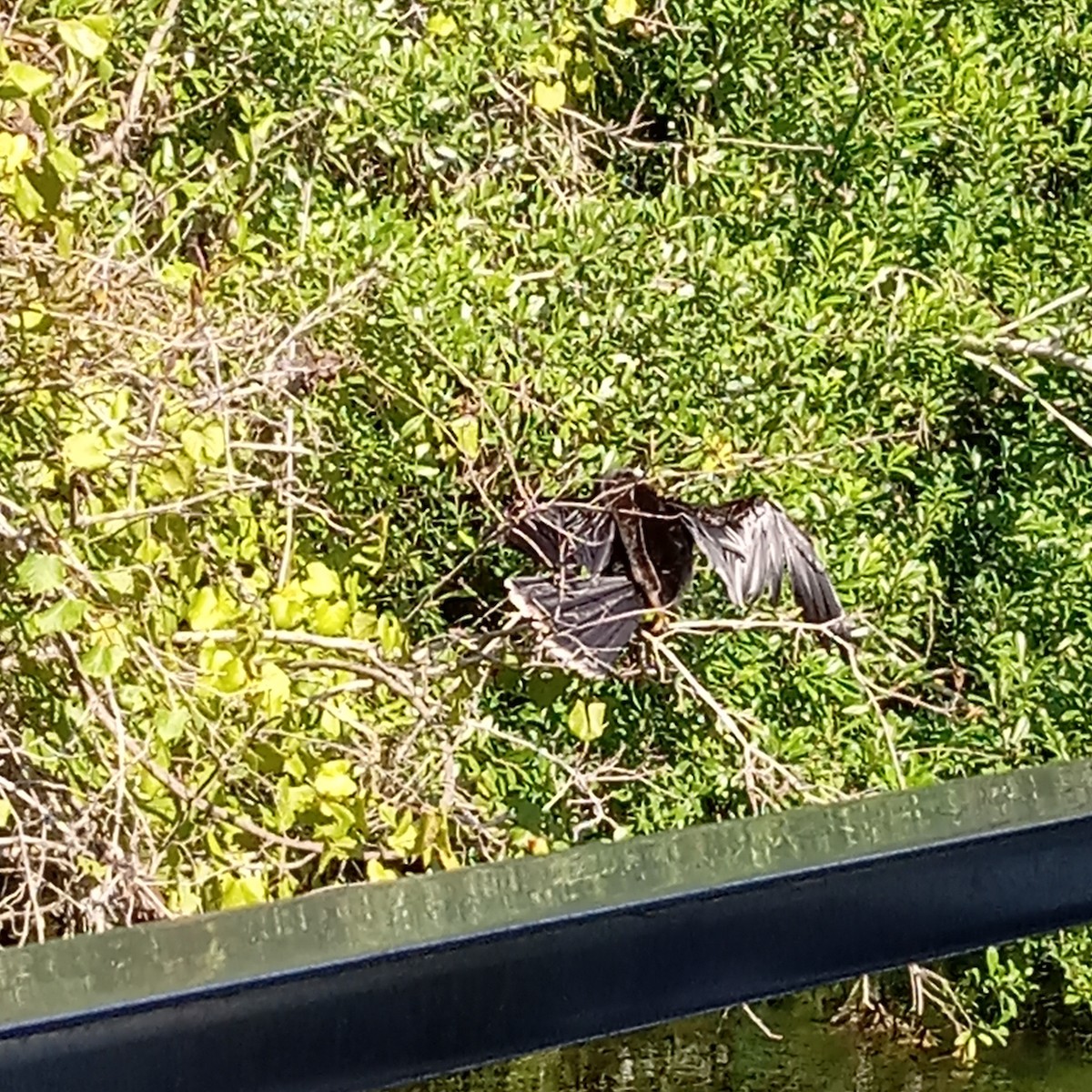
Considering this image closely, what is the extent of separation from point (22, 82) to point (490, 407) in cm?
74

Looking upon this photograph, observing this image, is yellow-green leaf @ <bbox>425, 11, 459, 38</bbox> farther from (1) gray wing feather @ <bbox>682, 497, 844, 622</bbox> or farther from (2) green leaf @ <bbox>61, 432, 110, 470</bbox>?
(2) green leaf @ <bbox>61, 432, 110, 470</bbox>

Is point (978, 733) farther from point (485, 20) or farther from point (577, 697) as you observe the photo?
point (485, 20)

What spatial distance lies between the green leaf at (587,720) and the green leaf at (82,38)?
952 mm

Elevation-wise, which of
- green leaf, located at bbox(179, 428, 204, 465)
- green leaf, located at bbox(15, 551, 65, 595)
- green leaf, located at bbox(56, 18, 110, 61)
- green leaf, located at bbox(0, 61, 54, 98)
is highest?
green leaf, located at bbox(56, 18, 110, 61)

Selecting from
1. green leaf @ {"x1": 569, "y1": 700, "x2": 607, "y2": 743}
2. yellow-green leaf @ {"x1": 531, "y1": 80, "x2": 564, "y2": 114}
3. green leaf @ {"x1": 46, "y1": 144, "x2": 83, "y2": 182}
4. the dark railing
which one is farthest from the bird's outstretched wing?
the dark railing

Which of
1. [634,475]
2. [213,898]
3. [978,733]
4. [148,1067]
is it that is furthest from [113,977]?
[978,733]

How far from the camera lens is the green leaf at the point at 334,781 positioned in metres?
1.77

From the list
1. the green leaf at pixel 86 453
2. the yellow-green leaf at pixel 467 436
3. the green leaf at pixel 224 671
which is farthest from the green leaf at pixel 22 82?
the yellow-green leaf at pixel 467 436

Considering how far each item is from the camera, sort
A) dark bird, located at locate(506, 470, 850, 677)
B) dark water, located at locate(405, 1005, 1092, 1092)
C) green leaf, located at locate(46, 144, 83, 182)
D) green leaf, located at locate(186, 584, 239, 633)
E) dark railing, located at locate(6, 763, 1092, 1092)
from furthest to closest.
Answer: dark water, located at locate(405, 1005, 1092, 1092) → dark bird, located at locate(506, 470, 850, 677) → green leaf, located at locate(186, 584, 239, 633) → green leaf, located at locate(46, 144, 83, 182) → dark railing, located at locate(6, 763, 1092, 1092)

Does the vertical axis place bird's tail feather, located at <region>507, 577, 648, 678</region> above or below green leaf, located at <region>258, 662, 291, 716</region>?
above

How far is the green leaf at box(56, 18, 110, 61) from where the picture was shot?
1.60 m

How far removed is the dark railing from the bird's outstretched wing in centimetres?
139

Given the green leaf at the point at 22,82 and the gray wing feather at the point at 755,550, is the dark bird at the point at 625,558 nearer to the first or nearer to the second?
the gray wing feather at the point at 755,550

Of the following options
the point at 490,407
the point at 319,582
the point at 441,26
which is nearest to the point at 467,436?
the point at 490,407
